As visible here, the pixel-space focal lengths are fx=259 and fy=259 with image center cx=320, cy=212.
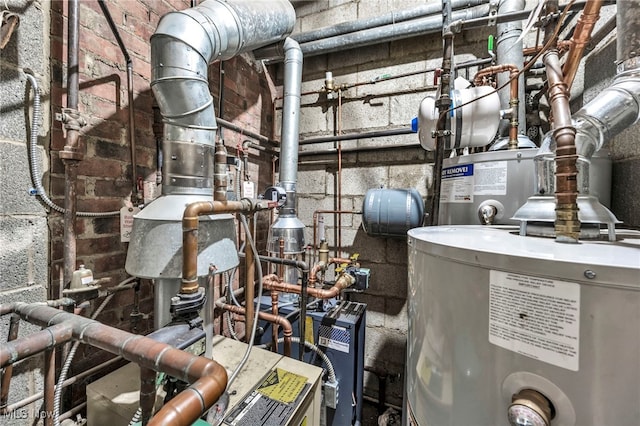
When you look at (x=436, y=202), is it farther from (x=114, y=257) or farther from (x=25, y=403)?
(x=25, y=403)

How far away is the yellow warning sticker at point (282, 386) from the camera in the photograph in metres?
0.90

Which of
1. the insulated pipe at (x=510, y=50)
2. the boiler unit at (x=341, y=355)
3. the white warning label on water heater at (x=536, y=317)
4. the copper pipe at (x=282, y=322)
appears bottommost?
the boiler unit at (x=341, y=355)

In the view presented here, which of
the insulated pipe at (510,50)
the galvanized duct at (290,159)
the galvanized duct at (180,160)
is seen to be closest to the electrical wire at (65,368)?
the galvanized duct at (180,160)

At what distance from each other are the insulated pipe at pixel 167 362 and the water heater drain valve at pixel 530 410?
45 cm

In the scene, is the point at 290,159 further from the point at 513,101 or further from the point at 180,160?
the point at 513,101

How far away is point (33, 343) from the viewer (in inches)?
18.9

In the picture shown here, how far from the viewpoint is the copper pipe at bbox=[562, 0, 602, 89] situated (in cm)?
59

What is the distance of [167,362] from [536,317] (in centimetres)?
61

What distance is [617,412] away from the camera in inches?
14.4

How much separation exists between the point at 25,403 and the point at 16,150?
32.8 inches

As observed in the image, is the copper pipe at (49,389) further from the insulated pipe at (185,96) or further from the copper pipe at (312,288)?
the copper pipe at (312,288)

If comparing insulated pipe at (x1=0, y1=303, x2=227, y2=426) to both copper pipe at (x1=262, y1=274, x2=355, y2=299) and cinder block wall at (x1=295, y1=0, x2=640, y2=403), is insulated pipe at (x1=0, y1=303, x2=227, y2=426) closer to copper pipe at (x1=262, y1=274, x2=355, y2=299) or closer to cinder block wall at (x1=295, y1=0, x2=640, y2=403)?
copper pipe at (x1=262, y1=274, x2=355, y2=299)

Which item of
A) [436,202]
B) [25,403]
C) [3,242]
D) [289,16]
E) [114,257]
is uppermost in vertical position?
[289,16]

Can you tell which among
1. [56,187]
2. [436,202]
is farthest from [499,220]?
[56,187]
